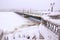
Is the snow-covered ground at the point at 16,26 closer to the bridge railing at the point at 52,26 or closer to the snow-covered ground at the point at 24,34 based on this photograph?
the snow-covered ground at the point at 24,34

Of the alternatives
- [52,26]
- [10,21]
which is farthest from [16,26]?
[52,26]

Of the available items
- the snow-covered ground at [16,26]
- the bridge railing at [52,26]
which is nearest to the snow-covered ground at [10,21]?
the snow-covered ground at [16,26]

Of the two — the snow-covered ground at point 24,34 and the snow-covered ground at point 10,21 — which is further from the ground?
the snow-covered ground at point 10,21

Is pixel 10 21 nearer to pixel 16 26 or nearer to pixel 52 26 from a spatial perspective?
pixel 16 26

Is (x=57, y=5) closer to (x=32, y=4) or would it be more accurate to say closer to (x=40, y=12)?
(x=40, y=12)

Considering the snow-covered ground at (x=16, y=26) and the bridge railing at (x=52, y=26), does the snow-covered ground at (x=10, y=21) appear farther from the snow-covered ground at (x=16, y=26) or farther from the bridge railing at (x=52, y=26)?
the bridge railing at (x=52, y=26)

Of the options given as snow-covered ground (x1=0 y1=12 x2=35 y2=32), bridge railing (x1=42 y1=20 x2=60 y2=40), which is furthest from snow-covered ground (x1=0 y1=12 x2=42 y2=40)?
bridge railing (x1=42 y1=20 x2=60 y2=40)

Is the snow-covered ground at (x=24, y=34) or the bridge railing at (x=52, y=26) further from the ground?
the bridge railing at (x=52, y=26)

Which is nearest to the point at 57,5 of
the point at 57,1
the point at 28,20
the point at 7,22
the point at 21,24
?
the point at 57,1

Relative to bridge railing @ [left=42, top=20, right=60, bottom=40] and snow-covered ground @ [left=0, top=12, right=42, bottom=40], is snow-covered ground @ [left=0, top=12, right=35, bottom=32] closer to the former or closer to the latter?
snow-covered ground @ [left=0, top=12, right=42, bottom=40]

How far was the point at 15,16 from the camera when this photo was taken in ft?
4.56

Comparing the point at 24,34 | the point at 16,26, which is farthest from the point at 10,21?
the point at 24,34

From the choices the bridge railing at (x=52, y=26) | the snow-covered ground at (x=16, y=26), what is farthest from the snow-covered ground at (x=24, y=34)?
the bridge railing at (x=52, y=26)

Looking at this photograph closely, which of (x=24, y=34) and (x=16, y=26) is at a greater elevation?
(x=16, y=26)
